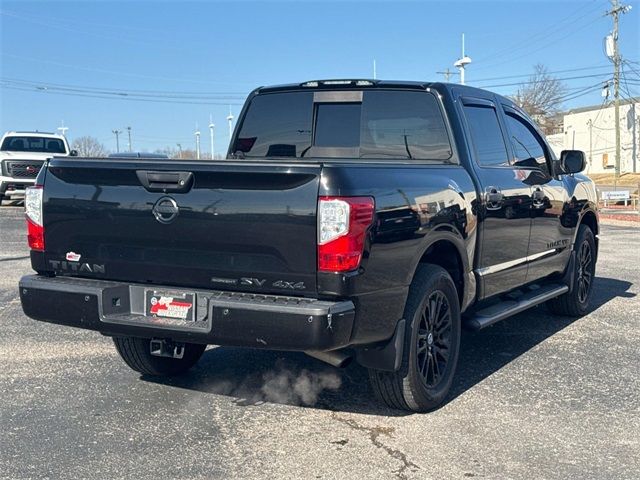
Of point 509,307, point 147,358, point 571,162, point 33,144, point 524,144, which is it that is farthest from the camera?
point 33,144

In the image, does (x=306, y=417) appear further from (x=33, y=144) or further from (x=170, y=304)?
(x=33, y=144)

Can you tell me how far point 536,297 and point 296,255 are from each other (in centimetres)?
304

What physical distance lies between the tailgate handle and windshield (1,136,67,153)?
57.9 feet

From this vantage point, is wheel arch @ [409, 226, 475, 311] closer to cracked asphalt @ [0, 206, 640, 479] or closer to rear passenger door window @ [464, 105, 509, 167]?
cracked asphalt @ [0, 206, 640, 479]

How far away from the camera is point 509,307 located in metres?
5.38

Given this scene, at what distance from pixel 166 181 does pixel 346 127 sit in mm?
2097

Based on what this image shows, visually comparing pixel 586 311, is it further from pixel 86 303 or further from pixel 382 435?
pixel 86 303

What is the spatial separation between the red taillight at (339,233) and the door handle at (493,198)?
1.78 m

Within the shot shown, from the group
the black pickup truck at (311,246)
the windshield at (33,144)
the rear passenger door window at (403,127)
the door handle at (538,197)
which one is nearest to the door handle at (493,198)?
the black pickup truck at (311,246)

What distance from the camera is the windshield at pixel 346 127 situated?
200 inches

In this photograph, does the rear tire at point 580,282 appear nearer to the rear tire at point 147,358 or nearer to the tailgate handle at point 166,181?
the rear tire at point 147,358

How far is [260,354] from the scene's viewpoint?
18.4 feet

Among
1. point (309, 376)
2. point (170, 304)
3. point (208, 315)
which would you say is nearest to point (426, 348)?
point (309, 376)

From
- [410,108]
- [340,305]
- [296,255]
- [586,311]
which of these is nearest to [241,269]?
[296,255]
